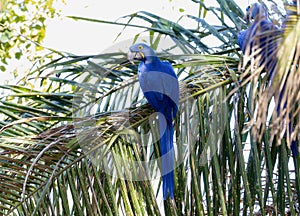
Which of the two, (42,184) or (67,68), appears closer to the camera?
→ (42,184)

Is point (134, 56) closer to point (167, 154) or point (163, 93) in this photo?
point (163, 93)

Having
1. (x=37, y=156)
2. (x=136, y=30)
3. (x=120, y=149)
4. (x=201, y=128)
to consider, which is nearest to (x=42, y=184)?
(x=37, y=156)

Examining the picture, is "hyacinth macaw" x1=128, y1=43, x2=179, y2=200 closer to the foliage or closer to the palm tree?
the palm tree

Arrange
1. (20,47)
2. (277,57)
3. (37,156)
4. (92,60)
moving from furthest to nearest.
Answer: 1. (20,47)
2. (92,60)
3. (37,156)
4. (277,57)

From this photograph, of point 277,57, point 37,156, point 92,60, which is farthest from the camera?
point 92,60

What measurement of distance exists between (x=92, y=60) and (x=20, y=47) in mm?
3363

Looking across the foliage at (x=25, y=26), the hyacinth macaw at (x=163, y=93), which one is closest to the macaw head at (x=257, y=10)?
the hyacinth macaw at (x=163, y=93)

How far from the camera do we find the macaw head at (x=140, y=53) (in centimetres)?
204

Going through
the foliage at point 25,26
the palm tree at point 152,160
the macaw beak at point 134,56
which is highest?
the foliage at point 25,26

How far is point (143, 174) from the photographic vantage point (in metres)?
1.80

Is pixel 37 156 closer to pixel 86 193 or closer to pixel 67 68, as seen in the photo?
pixel 86 193

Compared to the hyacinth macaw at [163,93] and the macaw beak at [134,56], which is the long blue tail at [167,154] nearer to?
the hyacinth macaw at [163,93]

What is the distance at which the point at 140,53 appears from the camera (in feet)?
6.75

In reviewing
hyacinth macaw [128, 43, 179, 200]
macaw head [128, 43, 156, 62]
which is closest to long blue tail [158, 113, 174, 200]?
hyacinth macaw [128, 43, 179, 200]
